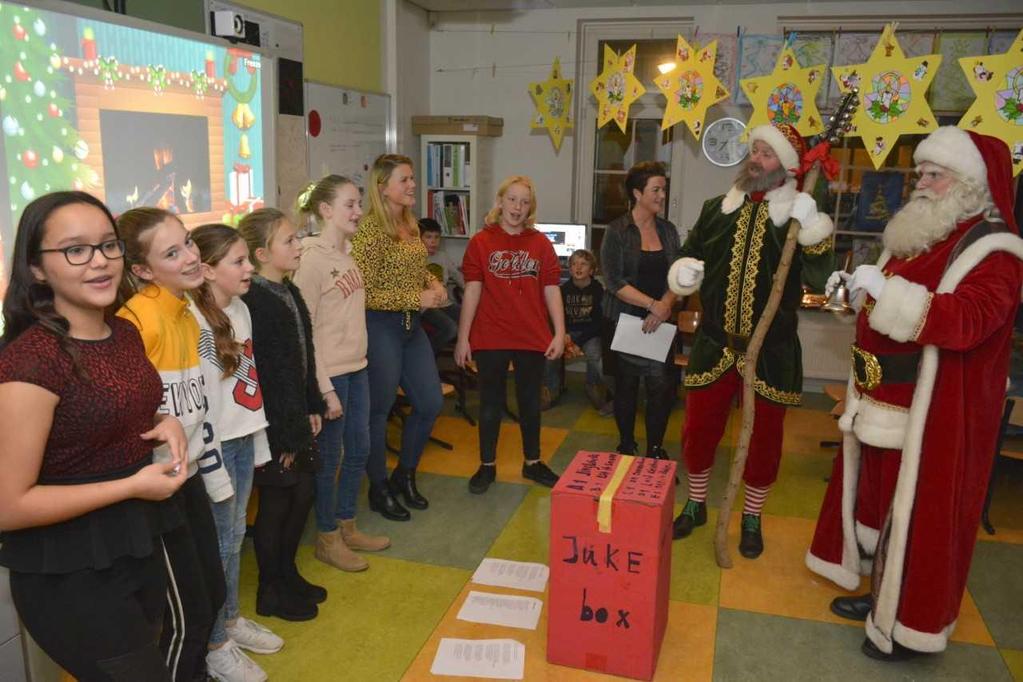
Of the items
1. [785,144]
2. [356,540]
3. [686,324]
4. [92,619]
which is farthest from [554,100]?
[92,619]

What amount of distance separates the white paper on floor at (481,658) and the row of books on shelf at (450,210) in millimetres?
4162

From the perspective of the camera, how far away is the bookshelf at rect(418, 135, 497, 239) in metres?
6.27

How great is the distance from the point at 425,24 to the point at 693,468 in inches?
177

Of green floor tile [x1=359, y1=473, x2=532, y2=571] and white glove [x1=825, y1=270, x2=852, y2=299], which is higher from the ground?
white glove [x1=825, y1=270, x2=852, y2=299]

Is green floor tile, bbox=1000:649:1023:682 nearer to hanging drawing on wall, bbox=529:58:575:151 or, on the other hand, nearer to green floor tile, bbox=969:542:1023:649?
green floor tile, bbox=969:542:1023:649

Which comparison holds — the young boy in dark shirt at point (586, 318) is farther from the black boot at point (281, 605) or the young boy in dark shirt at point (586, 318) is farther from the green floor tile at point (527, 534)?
the black boot at point (281, 605)

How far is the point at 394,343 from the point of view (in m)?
3.42

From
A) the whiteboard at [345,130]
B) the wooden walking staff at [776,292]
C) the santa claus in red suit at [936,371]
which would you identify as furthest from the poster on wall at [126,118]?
the santa claus in red suit at [936,371]

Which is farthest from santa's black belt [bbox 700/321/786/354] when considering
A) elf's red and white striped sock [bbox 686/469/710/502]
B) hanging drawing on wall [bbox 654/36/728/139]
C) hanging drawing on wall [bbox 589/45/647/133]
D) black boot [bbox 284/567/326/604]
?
hanging drawing on wall [bbox 589/45/647/133]

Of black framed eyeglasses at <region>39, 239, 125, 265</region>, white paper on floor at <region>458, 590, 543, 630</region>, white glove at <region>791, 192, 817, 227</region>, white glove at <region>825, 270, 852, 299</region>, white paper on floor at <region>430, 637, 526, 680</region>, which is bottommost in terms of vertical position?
white paper on floor at <region>430, 637, 526, 680</region>

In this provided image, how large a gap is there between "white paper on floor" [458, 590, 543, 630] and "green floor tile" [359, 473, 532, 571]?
27 centimetres

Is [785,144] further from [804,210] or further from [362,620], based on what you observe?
[362,620]

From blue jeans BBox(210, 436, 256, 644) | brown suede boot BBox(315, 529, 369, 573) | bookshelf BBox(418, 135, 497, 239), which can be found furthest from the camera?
bookshelf BBox(418, 135, 497, 239)

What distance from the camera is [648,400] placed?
4.15 m
